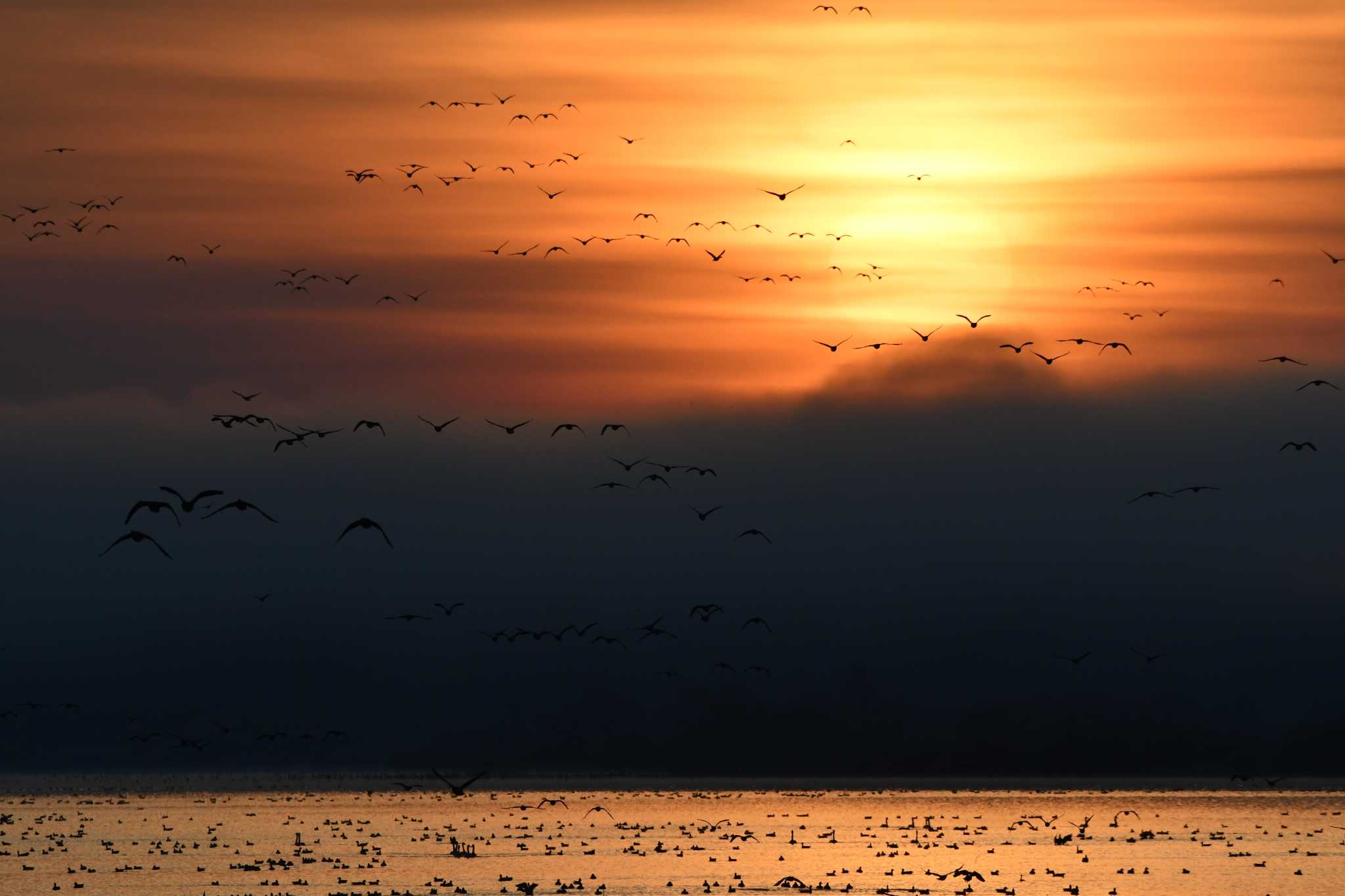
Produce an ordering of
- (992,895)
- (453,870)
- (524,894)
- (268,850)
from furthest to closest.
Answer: (268,850) → (453,870) → (992,895) → (524,894)

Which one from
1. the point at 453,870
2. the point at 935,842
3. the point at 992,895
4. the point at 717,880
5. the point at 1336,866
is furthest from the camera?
the point at 935,842

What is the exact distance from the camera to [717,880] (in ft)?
433

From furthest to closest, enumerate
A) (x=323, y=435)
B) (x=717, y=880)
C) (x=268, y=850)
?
(x=268, y=850)
(x=717, y=880)
(x=323, y=435)

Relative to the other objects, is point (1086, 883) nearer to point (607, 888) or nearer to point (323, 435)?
point (607, 888)

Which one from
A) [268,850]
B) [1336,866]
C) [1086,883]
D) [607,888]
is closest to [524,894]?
[607,888]

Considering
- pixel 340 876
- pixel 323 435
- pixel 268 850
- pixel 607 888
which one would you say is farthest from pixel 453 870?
pixel 323 435

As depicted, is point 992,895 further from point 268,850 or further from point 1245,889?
point 268,850

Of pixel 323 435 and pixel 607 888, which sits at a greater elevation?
pixel 323 435

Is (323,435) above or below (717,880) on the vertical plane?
above

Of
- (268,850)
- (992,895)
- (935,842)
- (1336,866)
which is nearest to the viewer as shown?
(992,895)

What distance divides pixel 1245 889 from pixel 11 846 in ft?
375

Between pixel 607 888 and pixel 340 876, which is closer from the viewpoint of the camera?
pixel 607 888

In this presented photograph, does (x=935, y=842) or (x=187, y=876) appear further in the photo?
(x=935, y=842)

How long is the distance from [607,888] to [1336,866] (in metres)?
71.6
